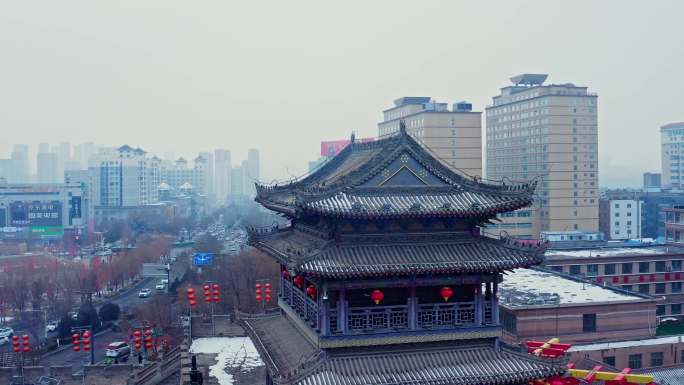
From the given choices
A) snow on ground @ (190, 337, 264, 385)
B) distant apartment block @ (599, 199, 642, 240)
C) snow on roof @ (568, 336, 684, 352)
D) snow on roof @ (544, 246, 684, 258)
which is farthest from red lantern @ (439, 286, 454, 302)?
distant apartment block @ (599, 199, 642, 240)

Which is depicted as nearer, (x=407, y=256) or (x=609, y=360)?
(x=407, y=256)

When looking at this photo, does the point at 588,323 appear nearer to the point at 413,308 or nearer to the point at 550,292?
the point at 550,292

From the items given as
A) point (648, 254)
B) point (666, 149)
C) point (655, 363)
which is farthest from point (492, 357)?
point (666, 149)

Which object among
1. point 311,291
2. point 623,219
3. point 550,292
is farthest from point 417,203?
point 623,219

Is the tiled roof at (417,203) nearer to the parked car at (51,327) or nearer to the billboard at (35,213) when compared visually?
the parked car at (51,327)

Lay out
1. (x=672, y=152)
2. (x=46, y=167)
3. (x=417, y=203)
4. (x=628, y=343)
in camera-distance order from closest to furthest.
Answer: (x=417, y=203)
(x=628, y=343)
(x=672, y=152)
(x=46, y=167)

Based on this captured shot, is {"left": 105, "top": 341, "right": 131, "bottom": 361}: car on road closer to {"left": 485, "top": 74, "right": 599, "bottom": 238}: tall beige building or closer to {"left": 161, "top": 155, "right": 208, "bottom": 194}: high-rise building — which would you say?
{"left": 485, "top": 74, "right": 599, "bottom": 238}: tall beige building

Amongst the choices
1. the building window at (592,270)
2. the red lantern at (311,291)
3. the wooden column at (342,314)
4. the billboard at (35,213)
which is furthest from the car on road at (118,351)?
the billboard at (35,213)

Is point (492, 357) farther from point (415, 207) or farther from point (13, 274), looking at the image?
point (13, 274)
